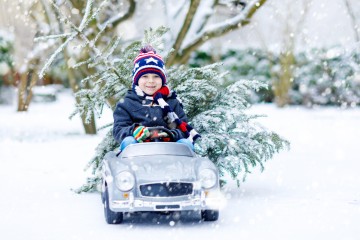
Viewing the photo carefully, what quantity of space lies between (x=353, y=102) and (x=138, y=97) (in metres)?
21.0

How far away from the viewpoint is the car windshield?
5520 mm

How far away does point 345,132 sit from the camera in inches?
615

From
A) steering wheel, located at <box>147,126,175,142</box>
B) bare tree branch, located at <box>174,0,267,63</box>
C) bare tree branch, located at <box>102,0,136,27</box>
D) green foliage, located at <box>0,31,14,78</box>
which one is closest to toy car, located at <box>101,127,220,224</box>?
steering wheel, located at <box>147,126,175,142</box>

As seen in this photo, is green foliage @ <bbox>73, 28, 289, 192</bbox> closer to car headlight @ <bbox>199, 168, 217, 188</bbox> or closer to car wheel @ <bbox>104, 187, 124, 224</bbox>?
car headlight @ <bbox>199, 168, 217, 188</bbox>

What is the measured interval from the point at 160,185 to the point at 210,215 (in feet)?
1.97

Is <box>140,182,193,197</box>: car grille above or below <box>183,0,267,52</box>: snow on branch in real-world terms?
below

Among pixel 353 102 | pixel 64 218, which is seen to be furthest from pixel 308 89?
pixel 64 218

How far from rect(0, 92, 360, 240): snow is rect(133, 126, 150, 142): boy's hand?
0.77 meters

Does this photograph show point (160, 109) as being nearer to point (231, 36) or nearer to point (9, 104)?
point (9, 104)

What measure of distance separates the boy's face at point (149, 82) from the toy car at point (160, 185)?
0.93m

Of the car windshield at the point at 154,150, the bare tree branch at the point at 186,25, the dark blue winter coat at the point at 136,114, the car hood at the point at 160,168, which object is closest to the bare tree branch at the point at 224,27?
the bare tree branch at the point at 186,25

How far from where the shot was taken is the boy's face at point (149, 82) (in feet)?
20.0

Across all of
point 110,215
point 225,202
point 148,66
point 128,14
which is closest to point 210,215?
point 110,215

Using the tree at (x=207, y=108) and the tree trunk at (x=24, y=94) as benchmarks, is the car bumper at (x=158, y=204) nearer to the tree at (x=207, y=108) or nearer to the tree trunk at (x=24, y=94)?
the tree at (x=207, y=108)
